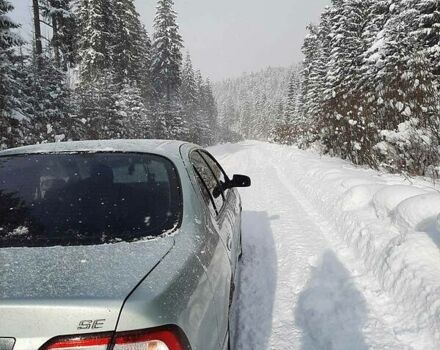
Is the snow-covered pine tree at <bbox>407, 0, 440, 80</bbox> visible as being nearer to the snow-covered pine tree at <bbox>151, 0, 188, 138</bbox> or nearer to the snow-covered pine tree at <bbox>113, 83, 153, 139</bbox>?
the snow-covered pine tree at <bbox>113, 83, 153, 139</bbox>

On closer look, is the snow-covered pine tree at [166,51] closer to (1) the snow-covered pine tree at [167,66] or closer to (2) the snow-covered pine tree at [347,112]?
(1) the snow-covered pine tree at [167,66]

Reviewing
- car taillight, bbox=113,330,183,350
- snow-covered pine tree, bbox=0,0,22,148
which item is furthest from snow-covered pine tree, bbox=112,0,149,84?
car taillight, bbox=113,330,183,350

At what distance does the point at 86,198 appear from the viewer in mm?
2449

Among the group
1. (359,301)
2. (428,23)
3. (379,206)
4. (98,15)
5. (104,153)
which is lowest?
(359,301)

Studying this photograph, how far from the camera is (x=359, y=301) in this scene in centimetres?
412

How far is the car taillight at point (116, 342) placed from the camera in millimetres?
1349

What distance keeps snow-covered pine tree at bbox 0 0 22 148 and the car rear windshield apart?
12.6 meters

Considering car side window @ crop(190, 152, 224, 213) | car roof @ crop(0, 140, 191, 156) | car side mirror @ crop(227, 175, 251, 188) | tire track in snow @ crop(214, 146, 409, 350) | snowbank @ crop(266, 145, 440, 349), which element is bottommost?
tire track in snow @ crop(214, 146, 409, 350)

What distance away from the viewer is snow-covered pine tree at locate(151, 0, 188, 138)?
3928 centimetres

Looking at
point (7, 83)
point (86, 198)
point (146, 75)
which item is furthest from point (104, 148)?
point (146, 75)

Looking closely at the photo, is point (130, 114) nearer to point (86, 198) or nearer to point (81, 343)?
point (86, 198)

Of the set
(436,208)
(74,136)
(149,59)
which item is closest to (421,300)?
(436,208)

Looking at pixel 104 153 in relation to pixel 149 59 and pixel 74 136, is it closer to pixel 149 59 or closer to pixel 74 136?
pixel 74 136

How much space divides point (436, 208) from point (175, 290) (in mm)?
4058
